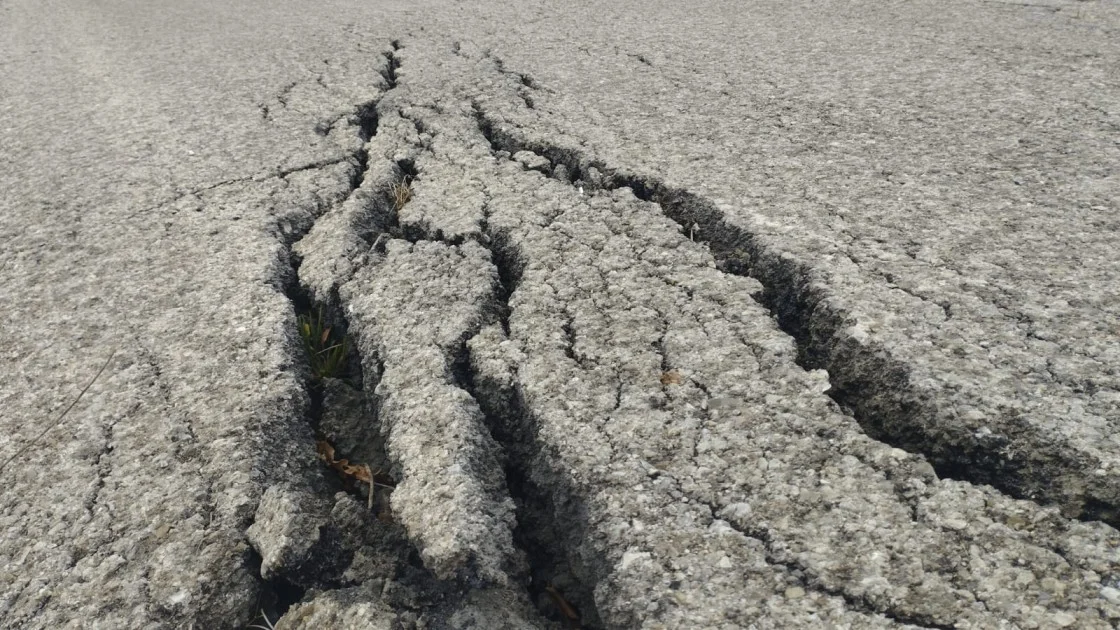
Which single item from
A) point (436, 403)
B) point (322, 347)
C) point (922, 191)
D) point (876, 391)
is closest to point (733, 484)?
point (876, 391)

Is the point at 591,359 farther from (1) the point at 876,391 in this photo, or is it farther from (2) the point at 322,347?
(2) the point at 322,347

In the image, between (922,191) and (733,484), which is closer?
(733,484)

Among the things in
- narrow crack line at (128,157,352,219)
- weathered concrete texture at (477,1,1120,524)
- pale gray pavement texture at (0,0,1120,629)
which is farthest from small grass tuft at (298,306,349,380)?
weathered concrete texture at (477,1,1120,524)

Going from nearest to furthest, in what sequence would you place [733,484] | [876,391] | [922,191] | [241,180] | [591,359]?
[733,484]
[876,391]
[591,359]
[922,191]
[241,180]

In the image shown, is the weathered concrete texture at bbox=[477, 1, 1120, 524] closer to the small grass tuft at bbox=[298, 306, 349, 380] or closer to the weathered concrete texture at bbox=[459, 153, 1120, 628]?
the weathered concrete texture at bbox=[459, 153, 1120, 628]

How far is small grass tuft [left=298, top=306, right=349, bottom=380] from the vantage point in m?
1.77

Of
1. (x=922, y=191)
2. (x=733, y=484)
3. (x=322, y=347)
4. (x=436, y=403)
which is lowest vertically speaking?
(x=322, y=347)

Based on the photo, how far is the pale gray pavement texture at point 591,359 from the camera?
1.20 m

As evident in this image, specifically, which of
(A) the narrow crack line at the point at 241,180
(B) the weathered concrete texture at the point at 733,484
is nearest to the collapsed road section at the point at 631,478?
(B) the weathered concrete texture at the point at 733,484

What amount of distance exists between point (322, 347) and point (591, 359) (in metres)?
0.68

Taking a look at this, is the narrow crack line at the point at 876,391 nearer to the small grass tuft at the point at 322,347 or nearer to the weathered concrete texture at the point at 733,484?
the weathered concrete texture at the point at 733,484

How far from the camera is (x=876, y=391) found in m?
1.43

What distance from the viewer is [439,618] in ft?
3.99

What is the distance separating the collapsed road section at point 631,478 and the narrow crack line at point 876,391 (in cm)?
5
